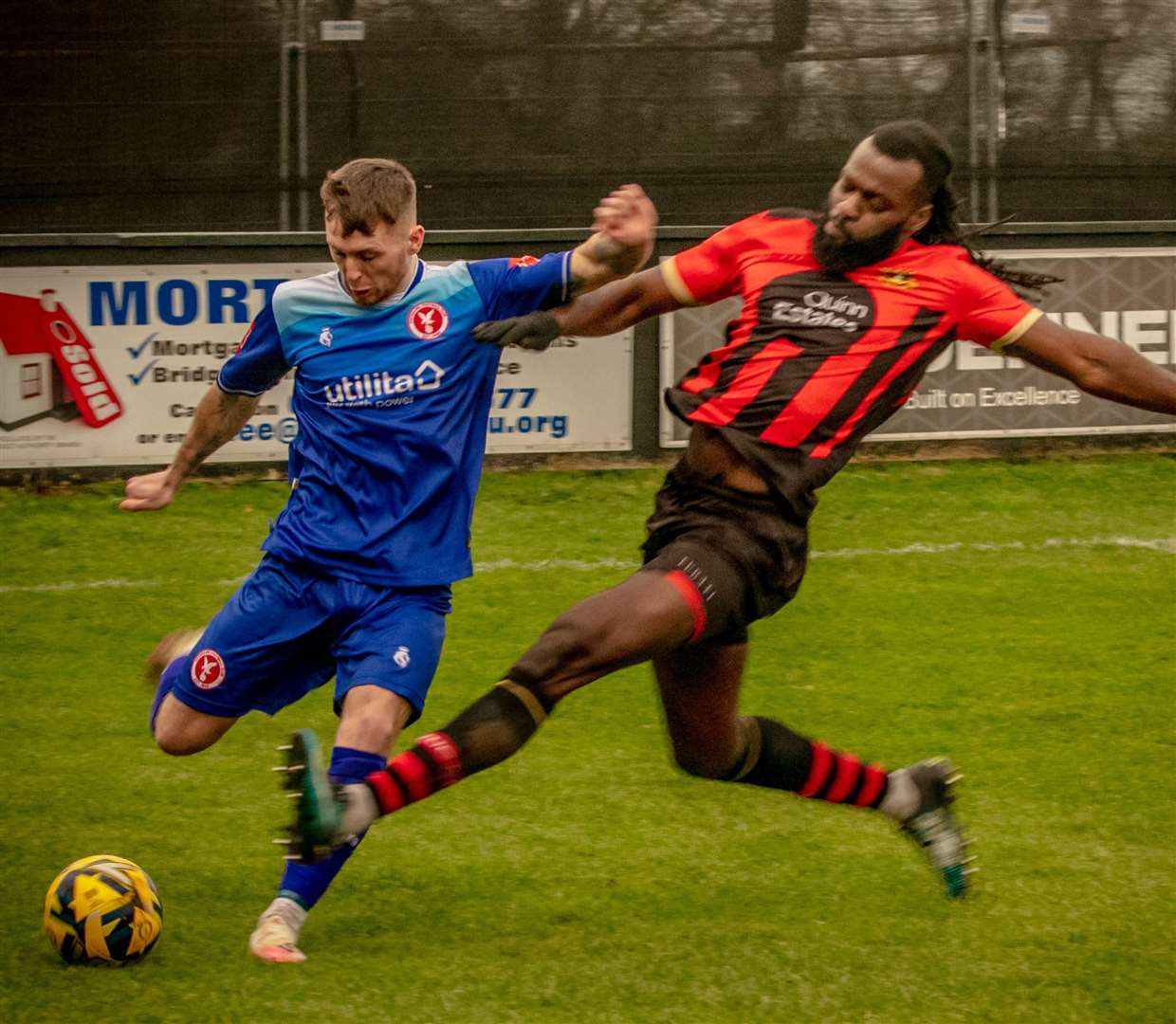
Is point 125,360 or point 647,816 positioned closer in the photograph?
point 647,816

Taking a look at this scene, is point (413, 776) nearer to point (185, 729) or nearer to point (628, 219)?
point (185, 729)

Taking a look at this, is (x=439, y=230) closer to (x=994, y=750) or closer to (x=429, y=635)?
(x=994, y=750)

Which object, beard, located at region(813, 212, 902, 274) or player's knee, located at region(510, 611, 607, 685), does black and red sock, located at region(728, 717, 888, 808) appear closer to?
player's knee, located at region(510, 611, 607, 685)

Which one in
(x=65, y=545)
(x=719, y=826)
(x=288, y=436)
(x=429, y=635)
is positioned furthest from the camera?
(x=288, y=436)

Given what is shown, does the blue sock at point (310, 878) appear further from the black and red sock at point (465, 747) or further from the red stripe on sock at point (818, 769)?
the red stripe on sock at point (818, 769)

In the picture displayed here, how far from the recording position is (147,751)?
6.65m

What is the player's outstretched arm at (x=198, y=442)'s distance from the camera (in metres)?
5.19

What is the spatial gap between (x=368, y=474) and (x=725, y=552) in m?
0.97

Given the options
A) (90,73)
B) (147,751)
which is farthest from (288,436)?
(147,751)

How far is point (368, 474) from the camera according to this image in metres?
4.80

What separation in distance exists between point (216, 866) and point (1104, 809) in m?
2.90

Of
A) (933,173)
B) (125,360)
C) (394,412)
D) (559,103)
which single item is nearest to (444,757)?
(394,412)

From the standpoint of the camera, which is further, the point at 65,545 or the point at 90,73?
the point at 90,73

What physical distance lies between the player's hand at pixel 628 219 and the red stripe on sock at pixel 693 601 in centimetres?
94
